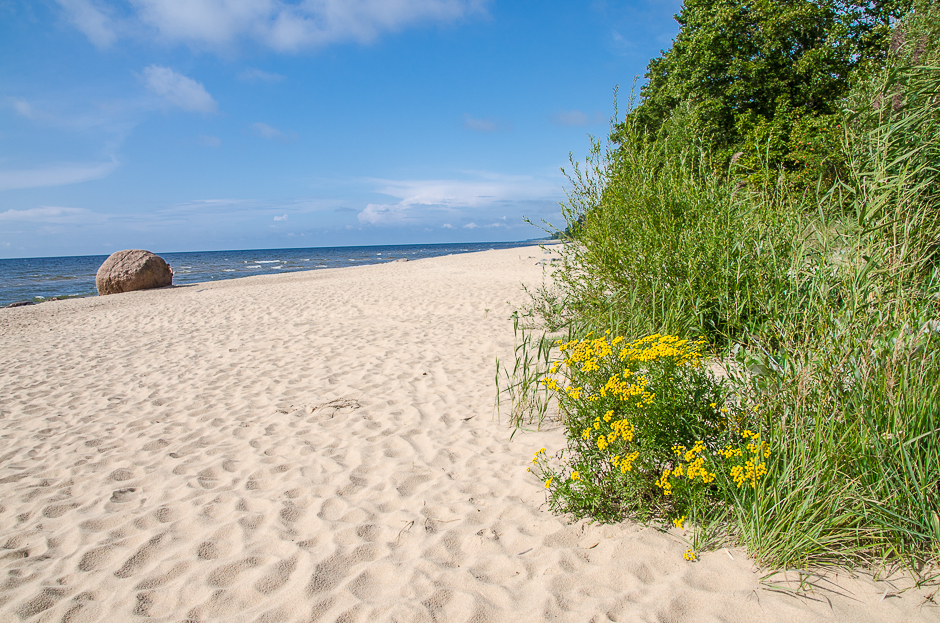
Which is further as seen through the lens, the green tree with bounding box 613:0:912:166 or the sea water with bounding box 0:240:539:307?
the sea water with bounding box 0:240:539:307

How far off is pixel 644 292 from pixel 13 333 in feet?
38.5

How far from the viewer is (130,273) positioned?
664 inches

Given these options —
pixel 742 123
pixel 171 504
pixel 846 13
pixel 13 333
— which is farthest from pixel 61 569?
pixel 846 13

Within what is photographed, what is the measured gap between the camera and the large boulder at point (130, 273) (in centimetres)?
1672

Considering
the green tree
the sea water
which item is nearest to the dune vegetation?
the green tree

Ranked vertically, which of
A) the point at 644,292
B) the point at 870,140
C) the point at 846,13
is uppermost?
the point at 846,13

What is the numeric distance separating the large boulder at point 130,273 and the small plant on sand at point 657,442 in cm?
1883

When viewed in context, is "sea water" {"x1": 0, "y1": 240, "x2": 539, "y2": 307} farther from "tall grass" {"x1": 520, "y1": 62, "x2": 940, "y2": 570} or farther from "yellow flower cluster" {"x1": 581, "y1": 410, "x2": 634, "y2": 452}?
"tall grass" {"x1": 520, "y1": 62, "x2": 940, "y2": 570}

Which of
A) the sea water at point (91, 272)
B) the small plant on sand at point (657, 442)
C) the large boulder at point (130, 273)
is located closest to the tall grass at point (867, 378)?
the small plant on sand at point (657, 442)

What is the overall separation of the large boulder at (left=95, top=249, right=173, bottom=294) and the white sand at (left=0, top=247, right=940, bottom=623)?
12.3 metres

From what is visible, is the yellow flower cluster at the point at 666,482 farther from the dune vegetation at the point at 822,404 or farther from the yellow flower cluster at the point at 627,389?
the yellow flower cluster at the point at 627,389

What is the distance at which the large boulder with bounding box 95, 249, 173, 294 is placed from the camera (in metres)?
16.7

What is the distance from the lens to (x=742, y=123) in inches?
634

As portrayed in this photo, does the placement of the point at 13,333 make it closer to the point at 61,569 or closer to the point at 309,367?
the point at 309,367
